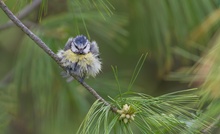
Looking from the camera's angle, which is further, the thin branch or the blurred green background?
the blurred green background

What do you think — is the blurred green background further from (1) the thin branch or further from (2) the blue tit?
(1) the thin branch

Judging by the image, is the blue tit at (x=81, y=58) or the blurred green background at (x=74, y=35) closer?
the blue tit at (x=81, y=58)

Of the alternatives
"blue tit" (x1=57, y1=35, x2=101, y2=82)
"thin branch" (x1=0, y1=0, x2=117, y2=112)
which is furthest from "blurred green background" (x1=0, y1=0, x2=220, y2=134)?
"thin branch" (x1=0, y1=0, x2=117, y2=112)

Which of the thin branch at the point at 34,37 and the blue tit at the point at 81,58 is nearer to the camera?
the thin branch at the point at 34,37

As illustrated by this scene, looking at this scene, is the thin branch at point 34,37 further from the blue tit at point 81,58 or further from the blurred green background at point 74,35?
the blurred green background at point 74,35

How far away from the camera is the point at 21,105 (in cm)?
229

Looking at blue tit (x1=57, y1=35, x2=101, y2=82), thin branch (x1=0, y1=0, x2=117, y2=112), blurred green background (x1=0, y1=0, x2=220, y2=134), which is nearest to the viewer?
thin branch (x1=0, y1=0, x2=117, y2=112)

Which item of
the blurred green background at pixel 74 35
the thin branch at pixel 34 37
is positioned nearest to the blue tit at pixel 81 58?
the thin branch at pixel 34 37

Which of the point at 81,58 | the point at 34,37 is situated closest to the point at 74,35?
the point at 81,58

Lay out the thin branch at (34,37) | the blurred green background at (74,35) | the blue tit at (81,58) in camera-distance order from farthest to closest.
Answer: the blurred green background at (74,35) < the blue tit at (81,58) < the thin branch at (34,37)

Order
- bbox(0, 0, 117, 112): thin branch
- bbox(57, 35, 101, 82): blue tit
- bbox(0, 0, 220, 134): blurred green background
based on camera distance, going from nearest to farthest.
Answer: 1. bbox(0, 0, 117, 112): thin branch
2. bbox(57, 35, 101, 82): blue tit
3. bbox(0, 0, 220, 134): blurred green background

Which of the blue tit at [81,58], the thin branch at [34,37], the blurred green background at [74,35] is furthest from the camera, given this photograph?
the blurred green background at [74,35]

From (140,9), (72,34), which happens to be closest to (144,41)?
(140,9)

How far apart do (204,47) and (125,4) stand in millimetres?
317
